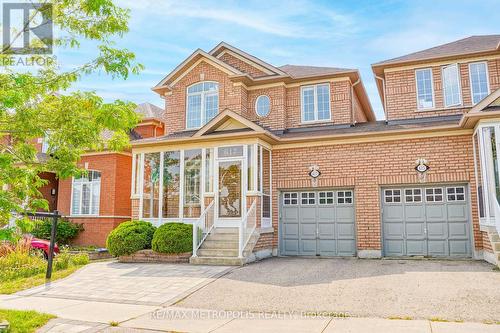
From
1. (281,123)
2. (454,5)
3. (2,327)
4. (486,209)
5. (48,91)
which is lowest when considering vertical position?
(2,327)

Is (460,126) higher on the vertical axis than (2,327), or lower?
higher

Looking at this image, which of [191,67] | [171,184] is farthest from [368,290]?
[191,67]

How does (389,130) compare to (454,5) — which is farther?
(389,130)

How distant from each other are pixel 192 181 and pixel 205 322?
890 cm

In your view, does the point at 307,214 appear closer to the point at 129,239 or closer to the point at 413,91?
the point at 413,91

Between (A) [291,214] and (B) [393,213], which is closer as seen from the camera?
(B) [393,213]

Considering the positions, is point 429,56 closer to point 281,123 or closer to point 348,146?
point 348,146

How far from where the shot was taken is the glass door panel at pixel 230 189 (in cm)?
1397

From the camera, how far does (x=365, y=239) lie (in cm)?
1296

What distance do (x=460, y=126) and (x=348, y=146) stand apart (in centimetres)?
332

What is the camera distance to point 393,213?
13.0 metres

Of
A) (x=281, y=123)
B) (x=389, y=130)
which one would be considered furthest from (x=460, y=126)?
(x=281, y=123)

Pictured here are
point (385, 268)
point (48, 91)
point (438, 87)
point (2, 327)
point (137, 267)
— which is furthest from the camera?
point (438, 87)


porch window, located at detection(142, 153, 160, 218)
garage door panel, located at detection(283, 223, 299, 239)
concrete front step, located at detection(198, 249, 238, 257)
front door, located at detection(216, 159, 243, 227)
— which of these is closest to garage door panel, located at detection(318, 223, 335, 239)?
garage door panel, located at detection(283, 223, 299, 239)
